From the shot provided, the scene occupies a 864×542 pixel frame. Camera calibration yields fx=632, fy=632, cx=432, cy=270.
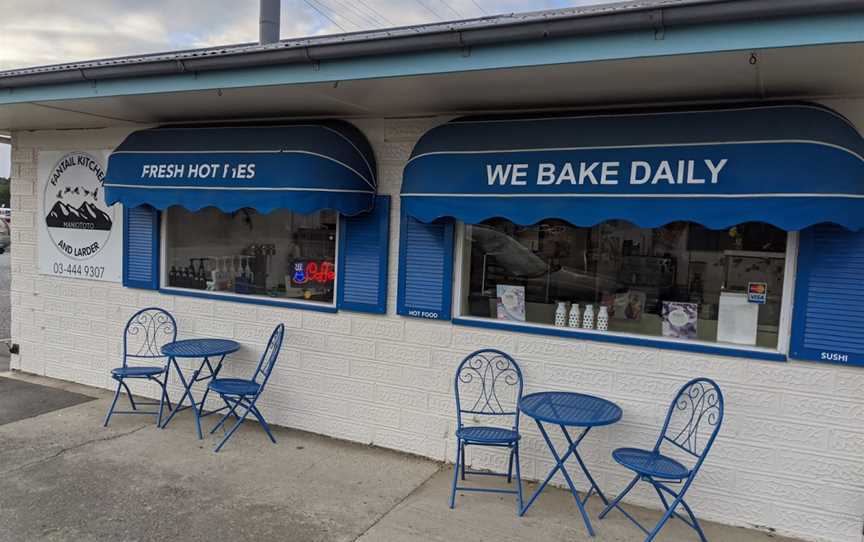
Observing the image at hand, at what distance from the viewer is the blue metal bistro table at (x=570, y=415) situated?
147 inches

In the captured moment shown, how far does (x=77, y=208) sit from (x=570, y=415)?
536 cm

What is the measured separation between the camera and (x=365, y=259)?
502 centimetres

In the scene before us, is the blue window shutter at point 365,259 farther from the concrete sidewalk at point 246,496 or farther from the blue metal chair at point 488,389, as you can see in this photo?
the concrete sidewalk at point 246,496

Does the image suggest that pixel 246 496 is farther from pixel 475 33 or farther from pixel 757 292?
pixel 757 292

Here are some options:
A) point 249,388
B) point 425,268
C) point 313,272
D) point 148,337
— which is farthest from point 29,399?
point 425,268

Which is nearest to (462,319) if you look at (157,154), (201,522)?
(201,522)

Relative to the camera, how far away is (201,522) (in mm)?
3748

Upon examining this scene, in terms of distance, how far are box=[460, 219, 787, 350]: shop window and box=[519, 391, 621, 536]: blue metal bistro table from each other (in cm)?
52

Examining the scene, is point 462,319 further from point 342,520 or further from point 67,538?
point 67,538

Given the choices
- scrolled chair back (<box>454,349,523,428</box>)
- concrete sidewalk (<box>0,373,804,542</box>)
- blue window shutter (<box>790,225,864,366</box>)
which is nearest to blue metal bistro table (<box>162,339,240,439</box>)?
concrete sidewalk (<box>0,373,804,542</box>)

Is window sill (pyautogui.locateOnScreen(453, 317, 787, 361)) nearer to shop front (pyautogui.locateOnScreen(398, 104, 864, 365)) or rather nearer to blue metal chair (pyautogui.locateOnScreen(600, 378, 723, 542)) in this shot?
shop front (pyautogui.locateOnScreen(398, 104, 864, 365))

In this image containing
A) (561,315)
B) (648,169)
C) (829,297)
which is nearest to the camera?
(829,297)

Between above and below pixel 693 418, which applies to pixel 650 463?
below

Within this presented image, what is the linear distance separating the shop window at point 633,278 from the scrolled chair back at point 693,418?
1.12 feet
